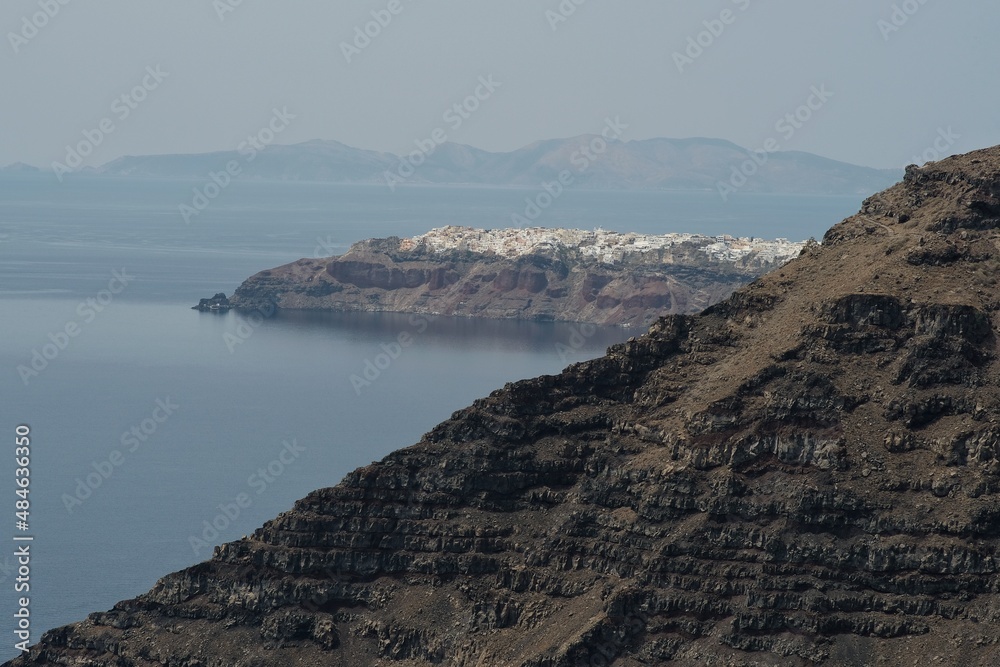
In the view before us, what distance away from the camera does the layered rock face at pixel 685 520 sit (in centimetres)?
10300

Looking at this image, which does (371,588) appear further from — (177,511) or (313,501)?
(177,511)

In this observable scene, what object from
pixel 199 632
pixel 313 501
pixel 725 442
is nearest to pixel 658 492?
pixel 725 442

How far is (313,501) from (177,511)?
209 feet

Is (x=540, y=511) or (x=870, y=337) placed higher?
(x=870, y=337)

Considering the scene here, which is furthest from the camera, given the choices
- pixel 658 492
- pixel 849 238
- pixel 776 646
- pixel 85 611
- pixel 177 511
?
pixel 177 511

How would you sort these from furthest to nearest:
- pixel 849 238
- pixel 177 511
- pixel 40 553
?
pixel 177 511 < pixel 40 553 < pixel 849 238

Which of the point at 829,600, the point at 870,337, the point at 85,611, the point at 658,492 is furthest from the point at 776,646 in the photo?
the point at 85,611

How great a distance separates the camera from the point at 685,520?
108812 mm

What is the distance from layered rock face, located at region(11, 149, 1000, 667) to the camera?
103 m

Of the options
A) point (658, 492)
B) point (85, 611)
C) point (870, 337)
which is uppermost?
point (870, 337)

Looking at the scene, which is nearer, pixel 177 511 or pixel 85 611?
pixel 85 611

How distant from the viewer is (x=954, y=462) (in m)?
106

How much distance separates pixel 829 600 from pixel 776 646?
13.4 feet

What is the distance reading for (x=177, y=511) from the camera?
176 m
